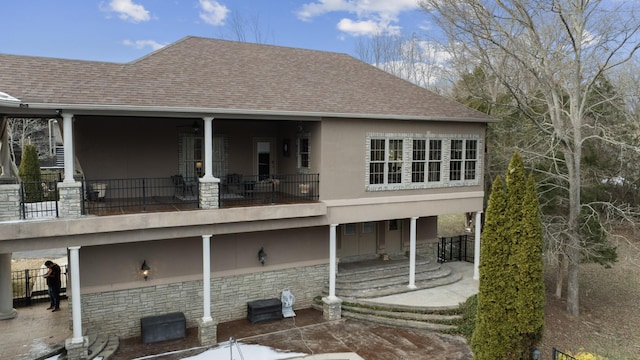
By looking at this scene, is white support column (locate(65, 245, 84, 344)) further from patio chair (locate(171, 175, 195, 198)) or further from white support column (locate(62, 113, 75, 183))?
patio chair (locate(171, 175, 195, 198))

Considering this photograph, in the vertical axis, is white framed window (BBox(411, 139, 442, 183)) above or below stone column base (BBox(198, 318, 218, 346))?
above

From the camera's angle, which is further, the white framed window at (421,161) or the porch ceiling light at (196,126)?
the white framed window at (421,161)

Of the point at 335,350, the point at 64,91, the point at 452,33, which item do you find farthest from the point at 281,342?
the point at 452,33

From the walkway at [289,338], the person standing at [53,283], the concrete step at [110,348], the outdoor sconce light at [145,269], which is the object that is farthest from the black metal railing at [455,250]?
the person standing at [53,283]

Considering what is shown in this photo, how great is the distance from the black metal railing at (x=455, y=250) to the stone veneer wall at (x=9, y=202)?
14.5 meters

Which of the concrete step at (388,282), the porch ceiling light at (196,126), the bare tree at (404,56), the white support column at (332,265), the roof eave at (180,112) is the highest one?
the bare tree at (404,56)

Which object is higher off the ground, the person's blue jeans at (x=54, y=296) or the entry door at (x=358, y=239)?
the entry door at (x=358, y=239)

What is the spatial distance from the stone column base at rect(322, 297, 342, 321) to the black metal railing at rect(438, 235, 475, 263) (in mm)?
6787

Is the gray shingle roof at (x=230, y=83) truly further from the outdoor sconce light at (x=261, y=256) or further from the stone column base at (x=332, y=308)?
the stone column base at (x=332, y=308)

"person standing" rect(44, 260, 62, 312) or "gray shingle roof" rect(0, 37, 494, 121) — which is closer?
"gray shingle roof" rect(0, 37, 494, 121)

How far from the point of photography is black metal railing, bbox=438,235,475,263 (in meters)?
18.3

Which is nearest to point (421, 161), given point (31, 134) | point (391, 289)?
point (391, 289)

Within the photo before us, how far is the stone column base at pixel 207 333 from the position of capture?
11000 mm

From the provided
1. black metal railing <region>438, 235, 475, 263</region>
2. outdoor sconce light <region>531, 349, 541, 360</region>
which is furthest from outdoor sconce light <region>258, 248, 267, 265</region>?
black metal railing <region>438, 235, 475, 263</region>
